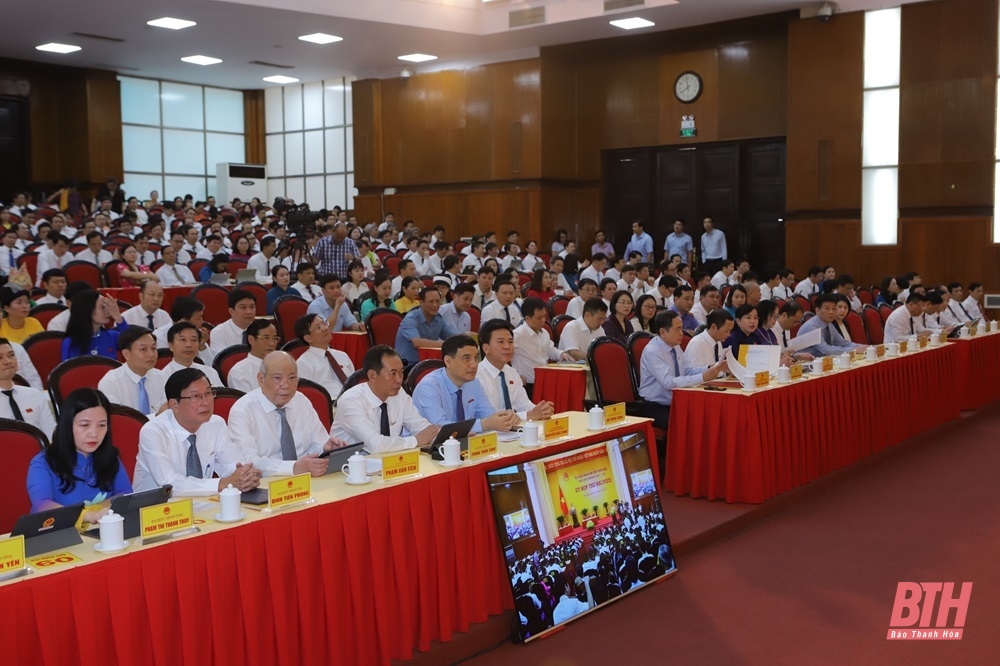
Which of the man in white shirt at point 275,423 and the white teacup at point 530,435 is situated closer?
the man in white shirt at point 275,423

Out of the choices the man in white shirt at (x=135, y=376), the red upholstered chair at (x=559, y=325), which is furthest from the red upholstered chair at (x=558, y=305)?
the man in white shirt at (x=135, y=376)

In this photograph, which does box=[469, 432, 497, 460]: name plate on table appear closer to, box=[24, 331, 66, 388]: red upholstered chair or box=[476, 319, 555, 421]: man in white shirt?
box=[476, 319, 555, 421]: man in white shirt

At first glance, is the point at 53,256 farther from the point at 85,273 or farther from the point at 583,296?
the point at 583,296

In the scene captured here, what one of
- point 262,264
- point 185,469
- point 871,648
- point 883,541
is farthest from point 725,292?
point 185,469

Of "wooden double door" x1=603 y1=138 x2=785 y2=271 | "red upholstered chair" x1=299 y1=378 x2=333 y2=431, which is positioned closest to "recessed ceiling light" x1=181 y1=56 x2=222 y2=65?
"wooden double door" x1=603 y1=138 x2=785 y2=271

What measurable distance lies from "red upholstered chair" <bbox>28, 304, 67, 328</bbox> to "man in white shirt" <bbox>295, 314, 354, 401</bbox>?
2.23 m

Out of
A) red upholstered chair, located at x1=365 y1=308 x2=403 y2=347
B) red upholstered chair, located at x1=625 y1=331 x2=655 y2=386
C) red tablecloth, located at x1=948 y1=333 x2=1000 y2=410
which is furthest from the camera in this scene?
red tablecloth, located at x1=948 y1=333 x2=1000 y2=410

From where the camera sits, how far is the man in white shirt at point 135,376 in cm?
462

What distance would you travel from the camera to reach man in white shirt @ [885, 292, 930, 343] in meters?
8.51

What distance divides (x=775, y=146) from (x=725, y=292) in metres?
4.42

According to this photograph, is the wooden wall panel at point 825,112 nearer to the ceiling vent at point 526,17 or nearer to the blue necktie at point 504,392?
the ceiling vent at point 526,17

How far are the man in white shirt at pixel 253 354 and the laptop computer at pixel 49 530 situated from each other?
2.50 m

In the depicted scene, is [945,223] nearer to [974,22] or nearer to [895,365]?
[974,22]

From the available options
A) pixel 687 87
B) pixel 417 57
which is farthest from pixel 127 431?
pixel 417 57
